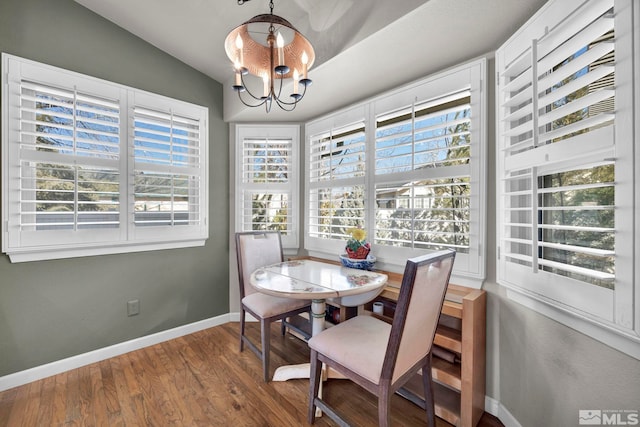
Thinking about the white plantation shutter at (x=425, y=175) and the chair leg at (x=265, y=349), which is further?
the chair leg at (x=265, y=349)

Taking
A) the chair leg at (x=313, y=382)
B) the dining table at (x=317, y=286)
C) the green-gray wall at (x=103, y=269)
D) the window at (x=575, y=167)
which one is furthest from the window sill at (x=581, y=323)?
the green-gray wall at (x=103, y=269)

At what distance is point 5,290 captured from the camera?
71.9 inches

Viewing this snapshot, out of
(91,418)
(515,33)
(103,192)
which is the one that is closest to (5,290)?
(103,192)

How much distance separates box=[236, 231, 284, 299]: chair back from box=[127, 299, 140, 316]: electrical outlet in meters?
0.96

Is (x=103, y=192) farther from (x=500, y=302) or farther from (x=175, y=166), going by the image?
(x=500, y=302)

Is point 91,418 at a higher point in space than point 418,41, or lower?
lower

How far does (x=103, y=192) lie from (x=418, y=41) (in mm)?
2618

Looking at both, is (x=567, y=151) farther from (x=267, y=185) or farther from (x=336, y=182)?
(x=267, y=185)

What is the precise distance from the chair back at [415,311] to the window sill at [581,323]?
1.51 ft

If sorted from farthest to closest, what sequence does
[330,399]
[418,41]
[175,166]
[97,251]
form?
[175,166]
[97,251]
[330,399]
[418,41]

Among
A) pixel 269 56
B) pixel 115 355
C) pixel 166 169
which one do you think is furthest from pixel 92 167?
pixel 269 56

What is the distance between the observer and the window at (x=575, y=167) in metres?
0.92

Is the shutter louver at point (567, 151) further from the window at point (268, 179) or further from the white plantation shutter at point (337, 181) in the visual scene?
the window at point (268, 179)

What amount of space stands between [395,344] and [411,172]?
4.34 feet
